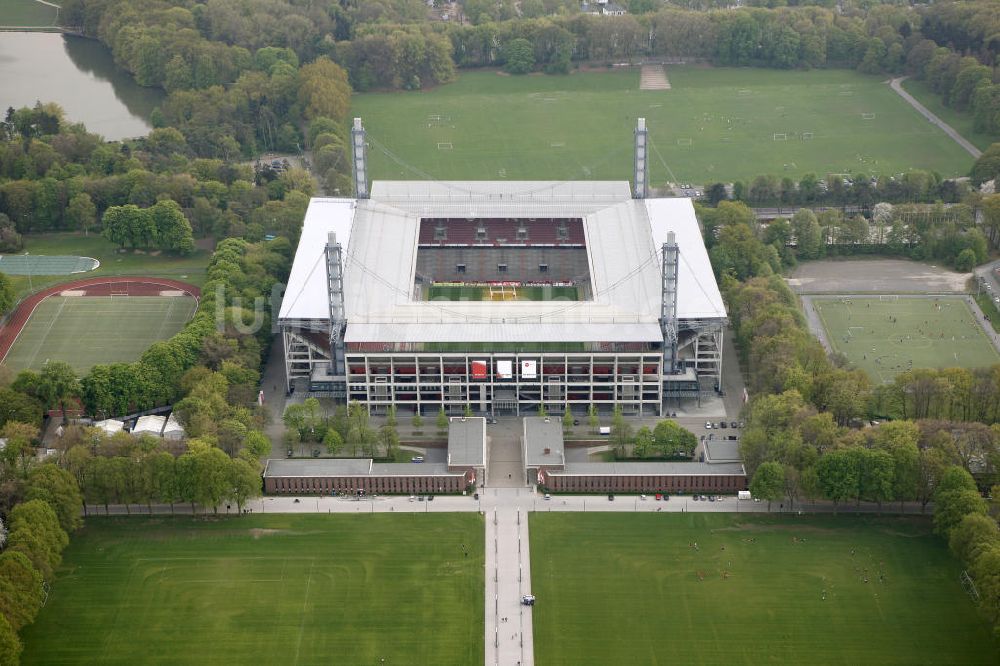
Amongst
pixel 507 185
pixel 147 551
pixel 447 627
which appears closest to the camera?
pixel 447 627

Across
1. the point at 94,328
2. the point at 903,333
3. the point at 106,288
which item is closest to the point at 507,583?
the point at 903,333

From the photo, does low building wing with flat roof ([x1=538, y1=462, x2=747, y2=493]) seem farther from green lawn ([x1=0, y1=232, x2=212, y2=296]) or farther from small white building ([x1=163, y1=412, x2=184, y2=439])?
green lawn ([x1=0, y1=232, x2=212, y2=296])

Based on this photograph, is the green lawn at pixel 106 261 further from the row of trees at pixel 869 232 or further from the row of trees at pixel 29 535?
the row of trees at pixel 869 232

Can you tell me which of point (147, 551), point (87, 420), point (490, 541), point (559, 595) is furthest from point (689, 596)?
point (87, 420)

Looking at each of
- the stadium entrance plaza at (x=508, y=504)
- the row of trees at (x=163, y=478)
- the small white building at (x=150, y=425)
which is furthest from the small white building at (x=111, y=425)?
the stadium entrance plaza at (x=508, y=504)

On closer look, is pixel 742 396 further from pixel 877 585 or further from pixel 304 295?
pixel 304 295

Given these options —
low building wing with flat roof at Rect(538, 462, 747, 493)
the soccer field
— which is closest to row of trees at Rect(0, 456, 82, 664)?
the soccer field

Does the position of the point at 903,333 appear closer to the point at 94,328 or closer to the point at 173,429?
the point at 173,429
